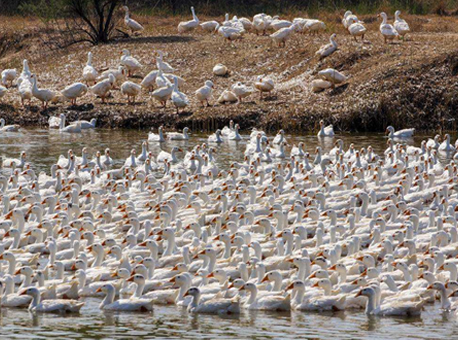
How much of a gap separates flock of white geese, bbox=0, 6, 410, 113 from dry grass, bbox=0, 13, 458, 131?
1.33ft

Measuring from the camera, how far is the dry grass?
120ft

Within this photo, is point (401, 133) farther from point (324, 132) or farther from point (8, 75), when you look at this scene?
point (8, 75)

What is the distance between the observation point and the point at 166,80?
38594mm

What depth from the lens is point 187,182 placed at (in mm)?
23406

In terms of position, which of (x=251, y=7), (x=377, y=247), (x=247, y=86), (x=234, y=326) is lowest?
(x=234, y=326)

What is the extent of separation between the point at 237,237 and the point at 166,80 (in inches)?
854

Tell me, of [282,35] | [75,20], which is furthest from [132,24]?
[282,35]

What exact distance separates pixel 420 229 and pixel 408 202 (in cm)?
275

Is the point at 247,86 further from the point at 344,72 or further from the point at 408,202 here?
the point at 408,202

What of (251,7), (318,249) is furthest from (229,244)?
(251,7)

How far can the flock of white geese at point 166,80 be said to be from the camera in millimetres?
38125

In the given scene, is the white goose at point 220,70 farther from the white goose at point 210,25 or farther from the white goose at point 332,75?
the white goose at point 210,25

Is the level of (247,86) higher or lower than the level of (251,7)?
lower

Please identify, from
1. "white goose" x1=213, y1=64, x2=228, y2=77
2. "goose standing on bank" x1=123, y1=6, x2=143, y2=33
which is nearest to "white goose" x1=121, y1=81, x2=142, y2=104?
"white goose" x1=213, y1=64, x2=228, y2=77
